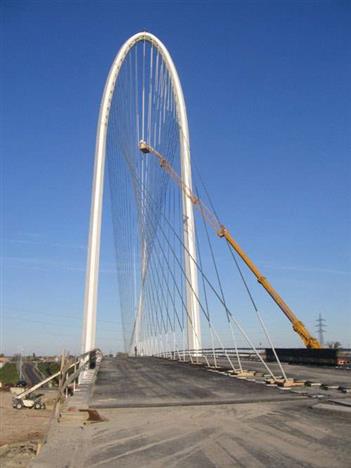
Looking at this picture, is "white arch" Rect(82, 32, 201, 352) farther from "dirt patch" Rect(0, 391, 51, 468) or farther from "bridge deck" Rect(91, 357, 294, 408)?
"bridge deck" Rect(91, 357, 294, 408)

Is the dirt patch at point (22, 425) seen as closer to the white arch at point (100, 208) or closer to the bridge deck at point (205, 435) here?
the white arch at point (100, 208)

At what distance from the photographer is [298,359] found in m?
40.3

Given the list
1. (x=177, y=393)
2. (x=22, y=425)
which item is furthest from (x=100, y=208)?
(x=177, y=393)

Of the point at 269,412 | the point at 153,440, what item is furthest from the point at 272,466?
the point at 269,412

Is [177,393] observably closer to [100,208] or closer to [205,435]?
[205,435]

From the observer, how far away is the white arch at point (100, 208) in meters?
31.5

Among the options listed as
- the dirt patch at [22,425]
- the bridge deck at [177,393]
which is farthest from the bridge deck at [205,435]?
the dirt patch at [22,425]

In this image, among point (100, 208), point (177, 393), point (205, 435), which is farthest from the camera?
point (100, 208)

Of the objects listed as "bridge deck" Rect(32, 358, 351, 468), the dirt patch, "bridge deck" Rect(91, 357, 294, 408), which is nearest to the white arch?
A: the dirt patch

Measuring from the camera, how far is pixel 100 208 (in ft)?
113

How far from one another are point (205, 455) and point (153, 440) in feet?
4.87

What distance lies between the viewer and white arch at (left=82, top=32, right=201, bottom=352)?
31453 mm

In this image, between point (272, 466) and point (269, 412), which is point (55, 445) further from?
point (269, 412)

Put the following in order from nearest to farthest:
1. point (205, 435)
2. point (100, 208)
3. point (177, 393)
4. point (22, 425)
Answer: point (205, 435) < point (177, 393) < point (22, 425) < point (100, 208)
